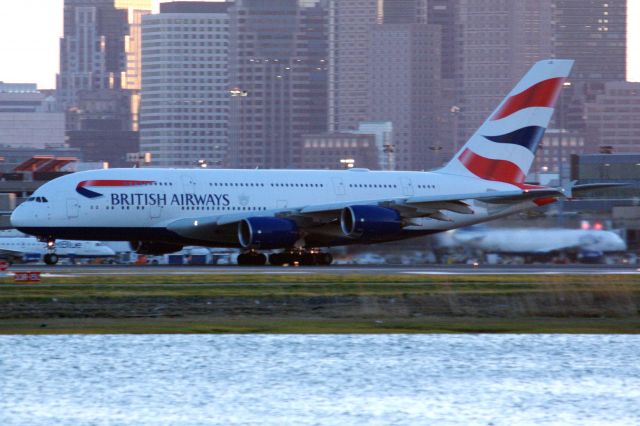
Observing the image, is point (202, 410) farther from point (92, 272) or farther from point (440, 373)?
point (92, 272)

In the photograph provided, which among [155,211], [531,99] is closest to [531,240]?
[531,99]

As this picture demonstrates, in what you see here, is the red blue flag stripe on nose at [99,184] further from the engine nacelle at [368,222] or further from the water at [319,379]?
the water at [319,379]

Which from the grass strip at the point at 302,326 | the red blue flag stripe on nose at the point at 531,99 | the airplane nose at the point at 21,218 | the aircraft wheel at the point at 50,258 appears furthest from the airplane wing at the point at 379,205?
the grass strip at the point at 302,326

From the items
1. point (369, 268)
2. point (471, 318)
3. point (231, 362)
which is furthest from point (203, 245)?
point (231, 362)

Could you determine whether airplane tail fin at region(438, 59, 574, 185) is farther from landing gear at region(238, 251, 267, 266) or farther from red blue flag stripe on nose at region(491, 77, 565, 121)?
landing gear at region(238, 251, 267, 266)

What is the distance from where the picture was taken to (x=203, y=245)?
6184 cm

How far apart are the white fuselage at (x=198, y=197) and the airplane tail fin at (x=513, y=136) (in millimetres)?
1141

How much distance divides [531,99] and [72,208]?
2077 cm

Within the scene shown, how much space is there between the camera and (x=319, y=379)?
115 ft

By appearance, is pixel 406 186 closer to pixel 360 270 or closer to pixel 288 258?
pixel 288 258

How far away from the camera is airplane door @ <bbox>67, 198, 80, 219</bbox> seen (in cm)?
5959

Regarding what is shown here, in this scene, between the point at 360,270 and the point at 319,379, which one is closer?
the point at 319,379

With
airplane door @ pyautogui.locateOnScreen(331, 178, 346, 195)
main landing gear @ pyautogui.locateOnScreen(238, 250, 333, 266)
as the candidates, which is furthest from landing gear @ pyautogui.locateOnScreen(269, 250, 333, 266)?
airplane door @ pyautogui.locateOnScreen(331, 178, 346, 195)

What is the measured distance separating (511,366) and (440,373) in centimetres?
207
